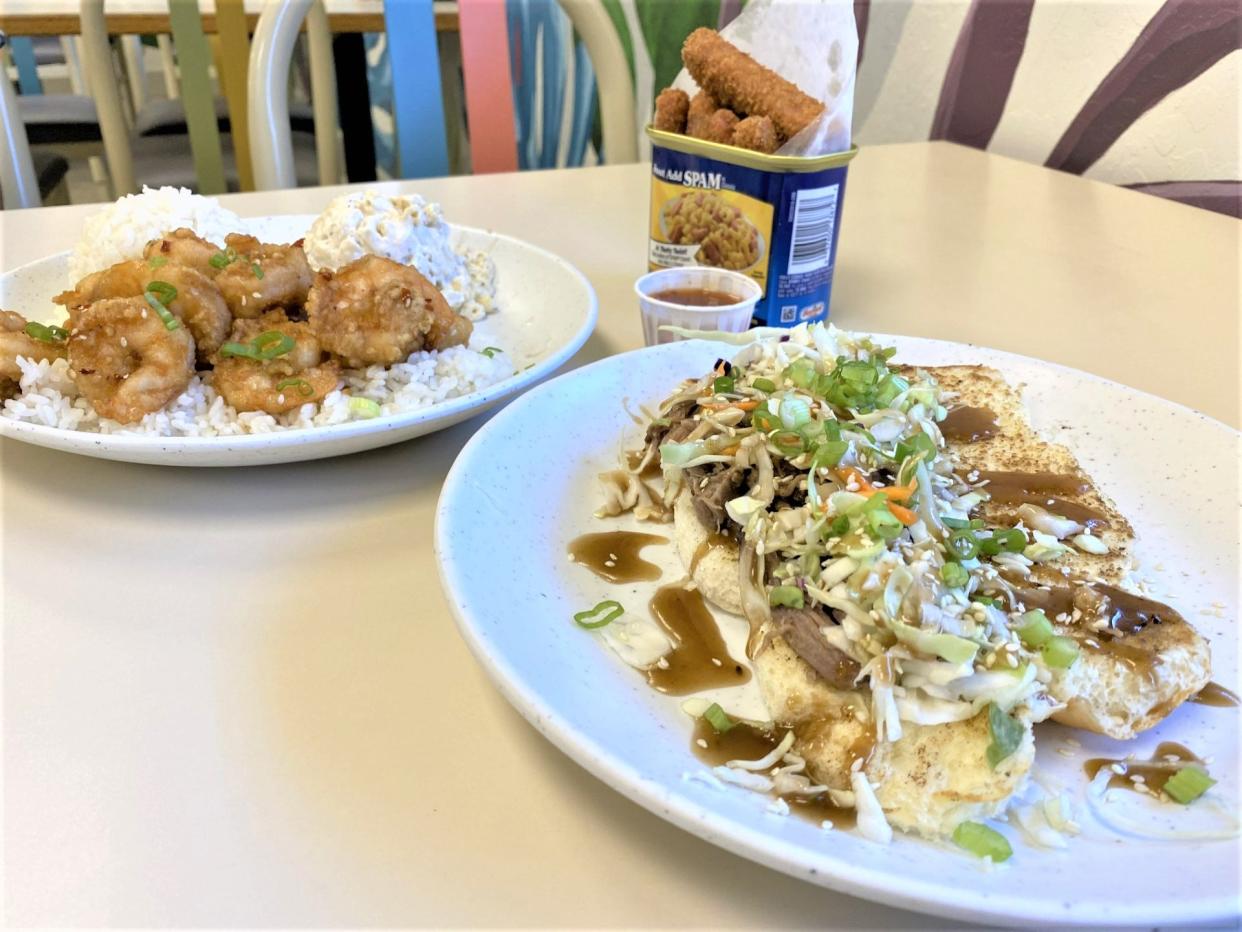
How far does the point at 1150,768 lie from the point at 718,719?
45cm

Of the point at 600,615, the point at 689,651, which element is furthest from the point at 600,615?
the point at 689,651

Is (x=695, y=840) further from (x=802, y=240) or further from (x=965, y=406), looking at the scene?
(x=802, y=240)

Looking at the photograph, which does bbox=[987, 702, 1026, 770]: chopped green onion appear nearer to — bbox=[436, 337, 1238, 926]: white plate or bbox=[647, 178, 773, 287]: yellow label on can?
bbox=[436, 337, 1238, 926]: white plate

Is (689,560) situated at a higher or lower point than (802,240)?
lower

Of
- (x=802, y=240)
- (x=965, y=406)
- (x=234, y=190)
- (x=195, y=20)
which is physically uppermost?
(x=195, y=20)

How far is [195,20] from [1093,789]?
3.81m

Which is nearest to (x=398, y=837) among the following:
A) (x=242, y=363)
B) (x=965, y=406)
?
(x=242, y=363)

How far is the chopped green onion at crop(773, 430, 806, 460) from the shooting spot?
3.87 feet

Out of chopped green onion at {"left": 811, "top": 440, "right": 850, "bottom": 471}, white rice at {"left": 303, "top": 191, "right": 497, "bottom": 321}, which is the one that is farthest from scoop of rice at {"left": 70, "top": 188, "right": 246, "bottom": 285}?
chopped green onion at {"left": 811, "top": 440, "right": 850, "bottom": 471}

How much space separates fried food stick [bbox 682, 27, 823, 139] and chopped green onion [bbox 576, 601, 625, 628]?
998 mm

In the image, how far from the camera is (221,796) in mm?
888

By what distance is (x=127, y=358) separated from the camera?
1.36 m

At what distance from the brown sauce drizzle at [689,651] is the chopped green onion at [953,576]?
255 millimetres

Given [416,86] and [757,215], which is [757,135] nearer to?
[757,215]
